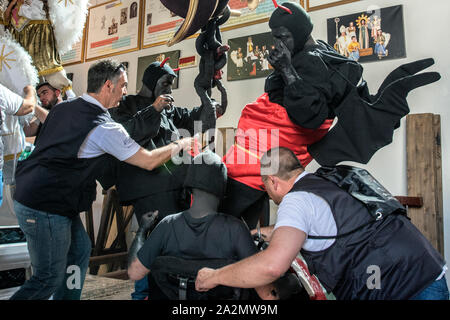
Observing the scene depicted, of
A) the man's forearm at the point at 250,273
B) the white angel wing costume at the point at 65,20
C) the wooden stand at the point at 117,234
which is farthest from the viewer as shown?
the wooden stand at the point at 117,234

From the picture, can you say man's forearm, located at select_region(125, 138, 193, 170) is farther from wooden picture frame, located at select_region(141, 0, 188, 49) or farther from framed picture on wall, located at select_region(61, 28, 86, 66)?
framed picture on wall, located at select_region(61, 28, 86, 66)

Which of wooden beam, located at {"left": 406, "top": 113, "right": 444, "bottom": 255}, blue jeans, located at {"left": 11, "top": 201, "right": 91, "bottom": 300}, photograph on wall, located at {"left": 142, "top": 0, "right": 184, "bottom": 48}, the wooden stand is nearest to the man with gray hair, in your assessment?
blue jeans, located at {"left": 11, "top": 201, "right": 91, "bottom": 300}

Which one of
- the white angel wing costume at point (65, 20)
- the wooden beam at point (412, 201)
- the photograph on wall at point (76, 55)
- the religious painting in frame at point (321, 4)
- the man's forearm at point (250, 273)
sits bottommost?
the man's forearm at point (250, 273)

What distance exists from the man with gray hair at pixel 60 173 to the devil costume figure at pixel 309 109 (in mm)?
421

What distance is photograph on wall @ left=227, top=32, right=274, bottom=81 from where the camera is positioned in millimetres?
3529

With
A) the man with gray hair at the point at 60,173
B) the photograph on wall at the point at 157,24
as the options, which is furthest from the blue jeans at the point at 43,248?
the photograph on wall at the point at 157,24

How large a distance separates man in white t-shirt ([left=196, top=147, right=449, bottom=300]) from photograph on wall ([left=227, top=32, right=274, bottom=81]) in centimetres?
264

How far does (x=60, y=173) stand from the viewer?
1.45 m

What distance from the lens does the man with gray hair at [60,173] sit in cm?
144

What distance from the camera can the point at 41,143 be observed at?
1469mm

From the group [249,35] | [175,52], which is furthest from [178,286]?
[175,52]

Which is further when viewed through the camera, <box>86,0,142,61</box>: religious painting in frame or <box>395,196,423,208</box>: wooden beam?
<box>86,0,142,61</box>: religious painting in frame

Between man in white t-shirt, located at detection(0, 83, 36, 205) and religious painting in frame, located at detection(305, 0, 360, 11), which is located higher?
religious painting in frame, located at detection(305, 0, 360, 11)

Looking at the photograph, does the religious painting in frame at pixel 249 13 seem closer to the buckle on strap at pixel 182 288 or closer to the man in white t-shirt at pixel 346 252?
the man in white t-shirt at pixel 346 252
